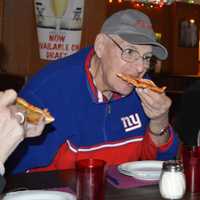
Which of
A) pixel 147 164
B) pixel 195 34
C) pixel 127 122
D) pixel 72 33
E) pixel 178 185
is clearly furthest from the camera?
pixel 195 34

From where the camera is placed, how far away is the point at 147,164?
1.89 meters

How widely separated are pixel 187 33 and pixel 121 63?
5928 millimetres

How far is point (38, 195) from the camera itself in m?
1.49

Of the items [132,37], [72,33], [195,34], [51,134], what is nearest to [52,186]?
[51,134]

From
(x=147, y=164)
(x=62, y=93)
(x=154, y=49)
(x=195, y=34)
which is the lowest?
(x=195, y=34)

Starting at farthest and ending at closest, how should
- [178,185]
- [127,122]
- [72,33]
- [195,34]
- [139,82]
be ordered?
[195,34]
[72,33]
[127,122]
[139,82]
[178,185]

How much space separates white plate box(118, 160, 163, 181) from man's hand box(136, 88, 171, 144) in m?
0.26

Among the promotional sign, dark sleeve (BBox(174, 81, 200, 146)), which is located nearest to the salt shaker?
dark sleeve (BBox(174, 81, 200, 146))

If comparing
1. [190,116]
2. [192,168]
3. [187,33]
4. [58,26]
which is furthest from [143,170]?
[187,33]

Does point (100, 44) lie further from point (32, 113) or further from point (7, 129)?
point (7, 129)

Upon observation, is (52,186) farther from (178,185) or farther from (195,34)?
(195,34)

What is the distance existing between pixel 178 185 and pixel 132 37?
72 cm

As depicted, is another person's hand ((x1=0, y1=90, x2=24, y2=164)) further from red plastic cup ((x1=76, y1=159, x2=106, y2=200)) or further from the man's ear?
the man's ear

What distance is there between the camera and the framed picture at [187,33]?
25.3ft
